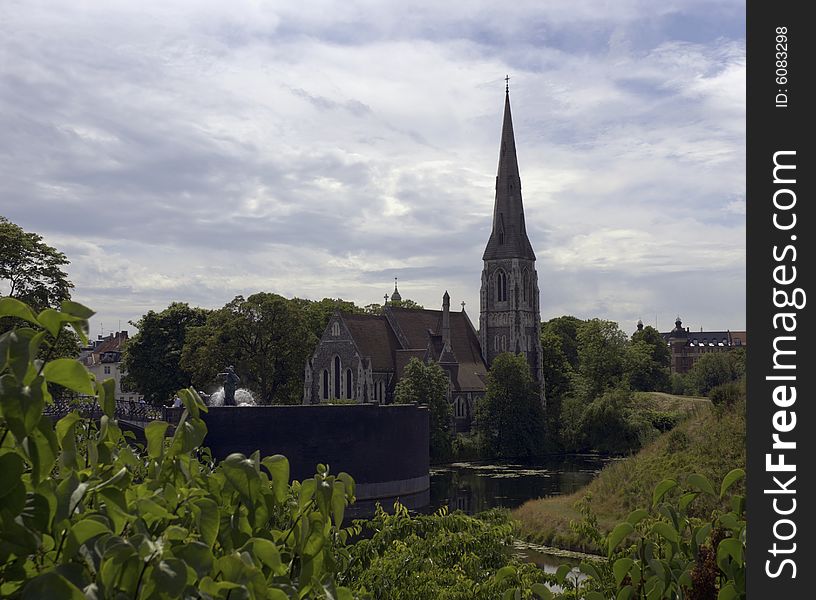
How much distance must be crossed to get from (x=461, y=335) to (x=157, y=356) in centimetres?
2823

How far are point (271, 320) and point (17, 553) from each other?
69512mm

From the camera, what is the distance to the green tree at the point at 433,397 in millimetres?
68062

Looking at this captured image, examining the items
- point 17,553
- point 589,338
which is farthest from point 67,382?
point 589,338

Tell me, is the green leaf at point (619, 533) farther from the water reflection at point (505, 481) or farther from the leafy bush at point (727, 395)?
the leafy bush at point (727, 395)

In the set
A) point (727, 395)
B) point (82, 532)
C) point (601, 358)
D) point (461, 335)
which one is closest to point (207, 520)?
point (82, 532)

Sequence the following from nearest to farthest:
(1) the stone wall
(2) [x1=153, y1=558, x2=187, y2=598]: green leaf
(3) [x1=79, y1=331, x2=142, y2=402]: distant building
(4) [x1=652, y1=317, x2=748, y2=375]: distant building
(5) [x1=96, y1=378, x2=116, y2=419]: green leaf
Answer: (2) [x1=153, y1=558, x2=187, y2=598]: green leaf, (5) [x1=96, y1=378, x2=116, y2=419]: green leaf, (1) the stone wall, (3) [x1=79, y1=331, x2=142, y2=402]: distant building, (4) [x1=652, y1=317, x2=748, y2=375]: distant building

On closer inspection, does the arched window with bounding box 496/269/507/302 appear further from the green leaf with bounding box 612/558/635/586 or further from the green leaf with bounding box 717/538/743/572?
the green leaf with bounding box 717/538/743/572

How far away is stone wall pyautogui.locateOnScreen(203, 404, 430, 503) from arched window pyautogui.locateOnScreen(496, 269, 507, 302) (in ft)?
125

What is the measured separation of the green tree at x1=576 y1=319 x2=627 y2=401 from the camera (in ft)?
280

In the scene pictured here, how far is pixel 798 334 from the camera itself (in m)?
3.69

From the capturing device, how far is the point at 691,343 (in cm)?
18038

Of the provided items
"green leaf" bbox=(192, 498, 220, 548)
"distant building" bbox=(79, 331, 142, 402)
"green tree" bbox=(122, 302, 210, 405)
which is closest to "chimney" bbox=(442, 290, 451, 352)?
"green tree" bbox=(122, 302, 210, 405)

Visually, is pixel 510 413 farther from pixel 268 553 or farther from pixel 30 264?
pixel 268 553

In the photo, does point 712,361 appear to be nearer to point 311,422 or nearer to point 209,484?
point 311,422
